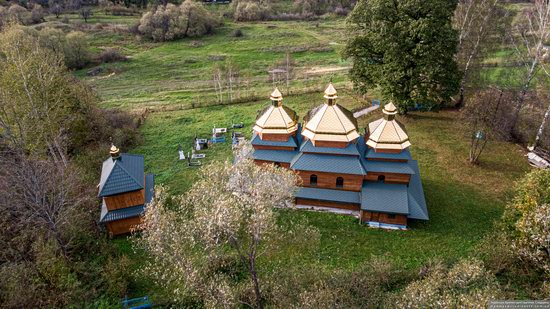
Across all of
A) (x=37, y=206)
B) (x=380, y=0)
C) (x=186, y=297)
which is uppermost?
(x=380, y=0)

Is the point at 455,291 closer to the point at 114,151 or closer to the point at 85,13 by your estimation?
the point at 114,151

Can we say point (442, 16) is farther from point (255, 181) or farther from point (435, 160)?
point (255, 181)

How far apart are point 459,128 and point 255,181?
24.5 meters

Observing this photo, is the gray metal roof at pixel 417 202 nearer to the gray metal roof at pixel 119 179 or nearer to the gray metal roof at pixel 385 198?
the gray metal roof at pixel 385 198

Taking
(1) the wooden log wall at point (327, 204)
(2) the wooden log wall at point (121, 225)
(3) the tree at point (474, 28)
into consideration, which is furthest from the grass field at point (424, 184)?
(3) the tree at point (474, 28)

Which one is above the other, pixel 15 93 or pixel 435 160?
pixel 15 93

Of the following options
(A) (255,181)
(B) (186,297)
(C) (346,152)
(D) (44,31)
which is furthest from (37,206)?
(D) (44,31)

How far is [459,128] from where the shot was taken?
32.5 m

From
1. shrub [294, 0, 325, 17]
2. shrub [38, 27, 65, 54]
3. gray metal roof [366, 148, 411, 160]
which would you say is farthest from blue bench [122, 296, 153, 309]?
shrub [294, 0, 325, 17]

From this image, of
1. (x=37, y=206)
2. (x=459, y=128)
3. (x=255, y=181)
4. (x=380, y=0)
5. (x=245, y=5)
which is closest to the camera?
(x=255, y=181)

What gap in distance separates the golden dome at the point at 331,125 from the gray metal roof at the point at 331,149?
19.6 inches

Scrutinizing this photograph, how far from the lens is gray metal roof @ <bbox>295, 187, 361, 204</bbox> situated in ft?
75.6

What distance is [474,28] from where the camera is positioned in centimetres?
3306

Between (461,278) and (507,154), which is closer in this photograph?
(461,278)
